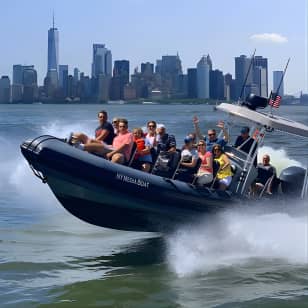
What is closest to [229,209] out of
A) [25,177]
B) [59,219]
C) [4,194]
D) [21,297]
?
[21,297]

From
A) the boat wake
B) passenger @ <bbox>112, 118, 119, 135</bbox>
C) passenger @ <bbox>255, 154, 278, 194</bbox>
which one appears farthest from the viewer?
passenger @ <bbox>112, 118, 119, 135</bbox>

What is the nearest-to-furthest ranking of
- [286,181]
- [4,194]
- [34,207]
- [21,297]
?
[21,297] < [286,181] < [34,207] < [4,194]

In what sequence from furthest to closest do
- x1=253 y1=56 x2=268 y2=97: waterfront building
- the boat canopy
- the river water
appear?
x1=253 y1=56 x2=268 y2=97: waterfront building, the boat canopy, the river water

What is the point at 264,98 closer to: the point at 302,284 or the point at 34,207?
the point at 302,284

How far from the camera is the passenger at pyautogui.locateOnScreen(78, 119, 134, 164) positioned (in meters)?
8.97

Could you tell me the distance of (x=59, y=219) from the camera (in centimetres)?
1275

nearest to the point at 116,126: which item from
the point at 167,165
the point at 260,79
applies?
the point at 167,165

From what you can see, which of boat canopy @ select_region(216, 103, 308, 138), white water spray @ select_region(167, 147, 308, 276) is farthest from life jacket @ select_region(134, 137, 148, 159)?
boat canopy @ select_region(216, 103, 308, 138)

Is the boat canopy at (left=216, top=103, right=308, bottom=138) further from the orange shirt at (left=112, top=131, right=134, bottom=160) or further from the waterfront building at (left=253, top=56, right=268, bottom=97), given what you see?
the orange shirt at (left=112, top=131, right=134, bottom=160)

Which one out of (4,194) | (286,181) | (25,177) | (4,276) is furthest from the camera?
(25,177)

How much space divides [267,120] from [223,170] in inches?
34.0

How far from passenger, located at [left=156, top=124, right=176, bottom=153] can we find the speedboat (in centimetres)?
39

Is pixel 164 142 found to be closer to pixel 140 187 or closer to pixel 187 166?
pixel 187 166

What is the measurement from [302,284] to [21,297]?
10.5 ft
